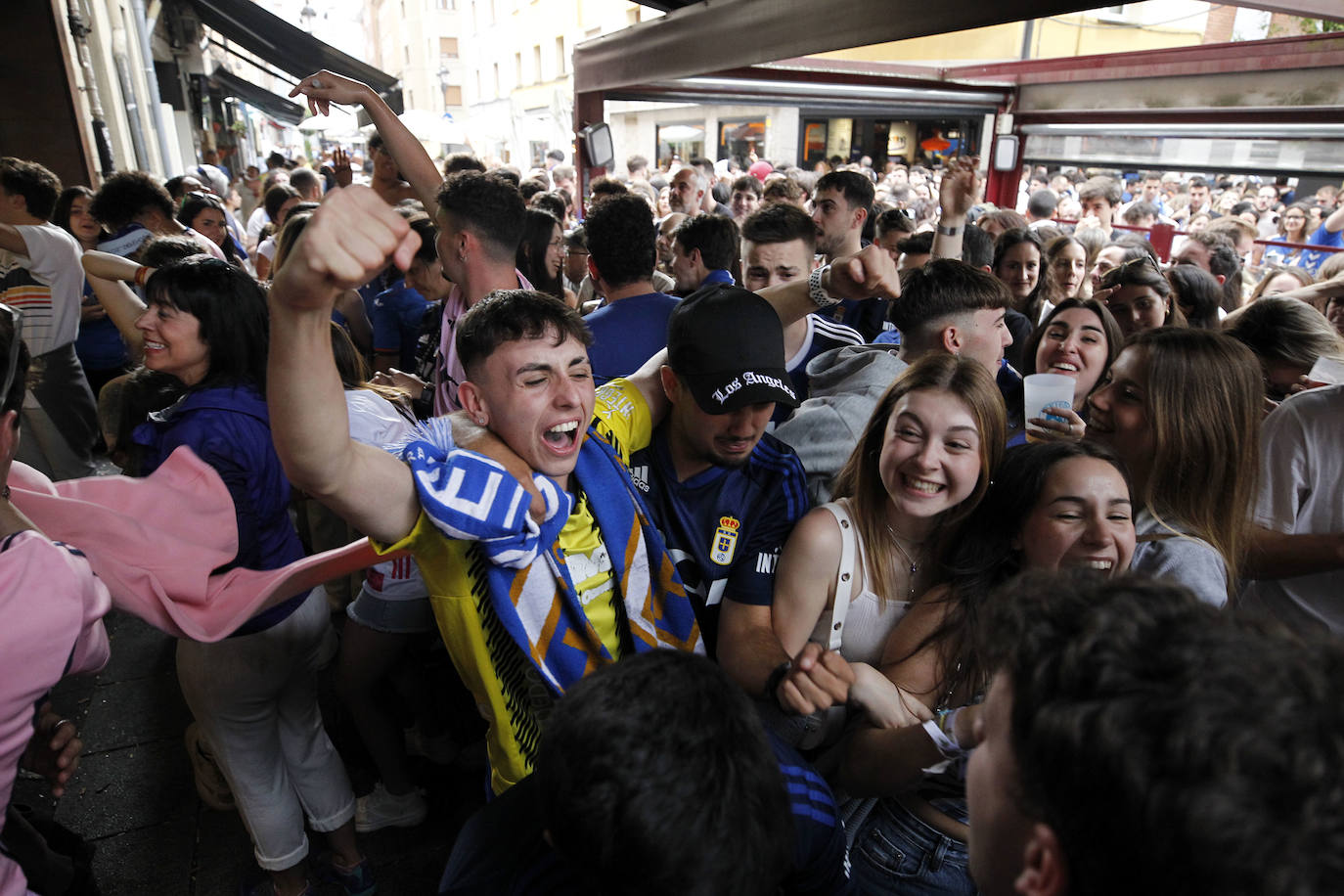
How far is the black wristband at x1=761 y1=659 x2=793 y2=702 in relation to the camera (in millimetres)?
1541

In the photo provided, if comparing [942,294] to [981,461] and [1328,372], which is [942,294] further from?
[1328,372]

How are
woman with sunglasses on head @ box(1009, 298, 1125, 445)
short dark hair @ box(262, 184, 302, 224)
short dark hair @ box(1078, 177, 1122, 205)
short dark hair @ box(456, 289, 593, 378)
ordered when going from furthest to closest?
short dark hair @ box(1078, 177, 1122, 205), short dark hair @ box(262, 184, 302, 224), woman with sunglasses on head @ box(1009, 298, 1125, 445), short dark hair @ box(456, 289, 593, 378)

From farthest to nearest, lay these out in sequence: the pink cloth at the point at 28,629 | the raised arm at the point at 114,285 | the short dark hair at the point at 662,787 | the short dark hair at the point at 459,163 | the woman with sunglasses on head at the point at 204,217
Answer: the short dark hair at the point at 459,163, the woman with sunglasses on head at the point at 204,217, the raised arm at the point at 114,285, the pink cloth at the point at 28,629, the short dark hair at the point at 662,787

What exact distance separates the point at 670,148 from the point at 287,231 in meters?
22.2

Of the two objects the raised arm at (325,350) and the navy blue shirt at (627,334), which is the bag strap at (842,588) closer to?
the raised arm at (325,350)

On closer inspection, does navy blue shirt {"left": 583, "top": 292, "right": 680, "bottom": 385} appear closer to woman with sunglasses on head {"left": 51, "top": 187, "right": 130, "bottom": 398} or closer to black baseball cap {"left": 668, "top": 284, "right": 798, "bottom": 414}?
black baseball cap {"left": 668, "top": 284, "right": 798, "bottom": 414}

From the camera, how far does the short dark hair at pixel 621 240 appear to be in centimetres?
323

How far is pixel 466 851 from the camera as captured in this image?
1.18 metres

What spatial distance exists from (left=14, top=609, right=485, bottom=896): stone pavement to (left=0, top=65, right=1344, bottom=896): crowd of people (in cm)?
12

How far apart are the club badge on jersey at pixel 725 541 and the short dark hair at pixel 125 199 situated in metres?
Result: 4.59

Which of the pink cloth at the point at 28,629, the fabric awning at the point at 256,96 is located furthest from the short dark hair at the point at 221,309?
the fabric awning at the point at 256,96

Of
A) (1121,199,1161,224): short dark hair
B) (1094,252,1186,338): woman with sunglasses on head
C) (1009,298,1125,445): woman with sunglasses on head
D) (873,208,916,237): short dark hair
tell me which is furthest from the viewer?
(1121,199,1161,224): short dark hair

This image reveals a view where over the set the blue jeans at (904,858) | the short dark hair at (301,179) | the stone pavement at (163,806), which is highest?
the short dark hair at (301,179)

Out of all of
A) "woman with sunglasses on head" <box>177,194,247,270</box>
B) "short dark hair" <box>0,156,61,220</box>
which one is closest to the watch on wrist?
"short dark hair" <box>0,156,61,220</box>
